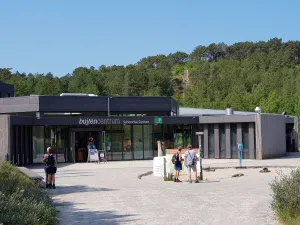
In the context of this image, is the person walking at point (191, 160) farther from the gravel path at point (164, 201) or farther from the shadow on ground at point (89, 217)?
the shadow on ground at point (89, 217)

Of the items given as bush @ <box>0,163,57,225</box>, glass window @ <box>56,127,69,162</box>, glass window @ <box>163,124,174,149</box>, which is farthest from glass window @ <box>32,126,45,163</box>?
bush @ <box>0,163,57,225</box>

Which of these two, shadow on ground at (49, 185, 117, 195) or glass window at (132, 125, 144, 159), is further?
glass window at (132, 125, 144, 159)

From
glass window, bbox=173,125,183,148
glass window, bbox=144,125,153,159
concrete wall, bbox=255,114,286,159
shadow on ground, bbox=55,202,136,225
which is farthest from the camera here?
glass window, bbox=173,125,183,148

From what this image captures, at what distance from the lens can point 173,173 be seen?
24.3 metres

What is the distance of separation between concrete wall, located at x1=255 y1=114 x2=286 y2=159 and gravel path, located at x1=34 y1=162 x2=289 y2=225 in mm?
13625

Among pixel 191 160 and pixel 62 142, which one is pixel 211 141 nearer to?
pixel 62 142

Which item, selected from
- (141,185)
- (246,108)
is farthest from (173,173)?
(246,108)

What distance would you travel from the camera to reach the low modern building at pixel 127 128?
37469 millimetres

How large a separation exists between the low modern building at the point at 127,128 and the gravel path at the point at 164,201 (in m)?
13.6

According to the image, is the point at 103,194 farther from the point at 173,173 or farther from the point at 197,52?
the point at 197,52

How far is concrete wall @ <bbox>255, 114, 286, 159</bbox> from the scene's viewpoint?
37562mm

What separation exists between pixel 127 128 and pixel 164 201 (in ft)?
78.8

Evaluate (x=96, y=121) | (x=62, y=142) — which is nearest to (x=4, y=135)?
(x=62, y=142)

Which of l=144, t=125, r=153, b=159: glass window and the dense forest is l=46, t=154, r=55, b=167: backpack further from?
the dense forest
